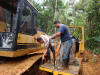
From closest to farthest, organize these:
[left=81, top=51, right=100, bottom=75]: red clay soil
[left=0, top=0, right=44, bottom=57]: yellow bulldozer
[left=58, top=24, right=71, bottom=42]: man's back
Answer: [left=58, top=24, right=71, bottom=42]: man's back → [left=0, top=0, right=44, bottom=57]: yellow bulldozer → [left=81, top=51, right=100, bottom=75]: red clay soil

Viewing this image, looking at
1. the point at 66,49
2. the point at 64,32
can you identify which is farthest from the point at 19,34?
the point at 66,49

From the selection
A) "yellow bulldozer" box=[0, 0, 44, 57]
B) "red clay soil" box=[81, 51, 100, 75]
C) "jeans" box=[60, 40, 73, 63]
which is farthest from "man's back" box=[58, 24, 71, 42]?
"red clay soil" box=[81, 51, 100, 75]

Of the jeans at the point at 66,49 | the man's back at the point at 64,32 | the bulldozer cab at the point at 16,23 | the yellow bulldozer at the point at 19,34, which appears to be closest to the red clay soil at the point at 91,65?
the jeans at the point at 66,49

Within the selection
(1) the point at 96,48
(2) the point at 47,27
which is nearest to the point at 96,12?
(1) the point at 96,48

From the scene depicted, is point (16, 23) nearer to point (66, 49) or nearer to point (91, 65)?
point (66, 49)

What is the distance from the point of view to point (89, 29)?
33.3 feet

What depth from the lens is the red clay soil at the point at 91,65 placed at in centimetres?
588

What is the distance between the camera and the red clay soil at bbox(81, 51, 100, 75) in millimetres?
5884

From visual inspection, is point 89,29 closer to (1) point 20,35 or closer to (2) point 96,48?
(2) point 96,48

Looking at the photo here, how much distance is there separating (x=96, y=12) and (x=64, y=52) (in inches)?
320

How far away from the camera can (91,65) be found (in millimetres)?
7070

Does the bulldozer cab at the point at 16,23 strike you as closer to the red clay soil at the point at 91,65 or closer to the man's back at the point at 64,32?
the man's back at the point at 64,32

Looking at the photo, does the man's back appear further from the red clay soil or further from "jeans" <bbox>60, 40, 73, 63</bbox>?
the red clay soil

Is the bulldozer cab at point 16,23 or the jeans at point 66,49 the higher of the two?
the bulldozer cab at point 16,23
